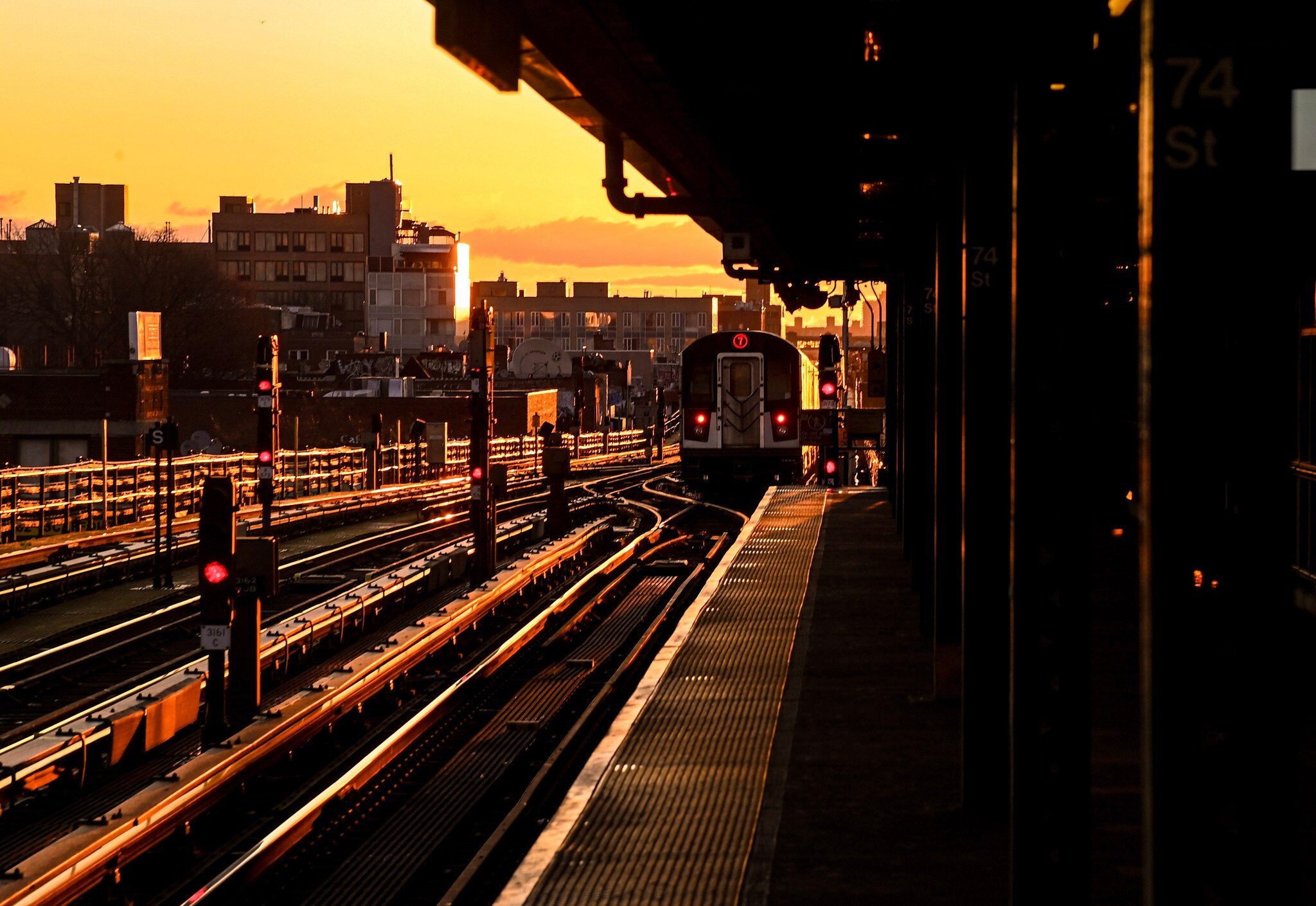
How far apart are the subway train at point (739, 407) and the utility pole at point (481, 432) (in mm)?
11955

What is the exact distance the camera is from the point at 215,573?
1002 centimetres

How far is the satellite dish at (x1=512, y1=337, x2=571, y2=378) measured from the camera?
8881cm

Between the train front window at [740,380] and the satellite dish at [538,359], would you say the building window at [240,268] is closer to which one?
the satellite dish at [538,359]

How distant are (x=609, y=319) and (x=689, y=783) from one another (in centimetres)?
14950

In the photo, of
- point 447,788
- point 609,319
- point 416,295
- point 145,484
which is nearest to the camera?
point 447,788

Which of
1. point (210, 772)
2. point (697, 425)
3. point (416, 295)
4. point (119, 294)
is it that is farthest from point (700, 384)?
point (416, 295)

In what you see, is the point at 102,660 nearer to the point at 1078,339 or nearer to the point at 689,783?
the point at 689,783

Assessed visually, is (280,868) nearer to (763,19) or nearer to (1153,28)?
(763,19)

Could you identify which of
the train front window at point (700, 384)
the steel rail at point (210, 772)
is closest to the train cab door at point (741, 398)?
the train front window at point (700, 384)

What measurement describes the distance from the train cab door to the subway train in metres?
0.01

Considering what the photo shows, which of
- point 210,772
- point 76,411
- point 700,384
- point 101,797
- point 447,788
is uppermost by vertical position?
point 700,384

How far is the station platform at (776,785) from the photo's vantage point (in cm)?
618

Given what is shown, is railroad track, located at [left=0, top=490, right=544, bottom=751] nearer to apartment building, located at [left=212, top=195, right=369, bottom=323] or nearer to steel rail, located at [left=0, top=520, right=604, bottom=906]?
steel rail, located at [left=0, top=520, right=604, bottom=906]

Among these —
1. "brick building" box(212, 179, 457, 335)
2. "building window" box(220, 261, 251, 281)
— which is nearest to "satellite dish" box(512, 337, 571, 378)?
"brick building" box(212, 179, 457, 335)
